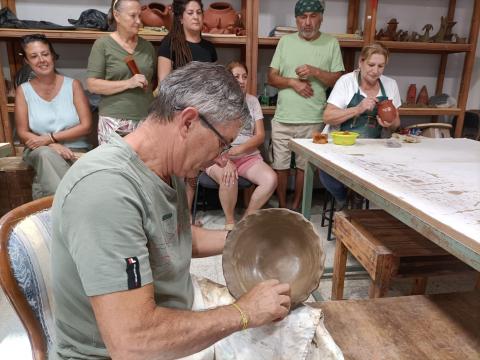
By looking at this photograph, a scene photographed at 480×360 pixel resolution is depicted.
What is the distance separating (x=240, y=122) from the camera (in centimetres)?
93

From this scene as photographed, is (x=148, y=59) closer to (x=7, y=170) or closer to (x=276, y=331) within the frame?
(x=7, y=170)

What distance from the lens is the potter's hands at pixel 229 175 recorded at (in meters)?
2.75

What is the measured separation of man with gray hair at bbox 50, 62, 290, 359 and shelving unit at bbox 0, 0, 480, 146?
2438mm

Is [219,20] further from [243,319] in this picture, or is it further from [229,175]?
[243,319]

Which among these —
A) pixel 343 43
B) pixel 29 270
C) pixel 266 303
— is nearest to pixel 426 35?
pixel 343 43

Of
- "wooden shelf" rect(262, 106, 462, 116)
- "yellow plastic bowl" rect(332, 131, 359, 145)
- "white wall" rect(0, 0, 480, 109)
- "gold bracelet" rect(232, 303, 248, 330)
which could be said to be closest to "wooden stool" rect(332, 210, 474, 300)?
"yellow plastic bowl" rect(332, 131, 359, 145)

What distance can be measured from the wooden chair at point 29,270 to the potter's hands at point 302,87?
236 centimetres

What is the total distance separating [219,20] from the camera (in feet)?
10.5

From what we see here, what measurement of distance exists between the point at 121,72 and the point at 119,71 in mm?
14

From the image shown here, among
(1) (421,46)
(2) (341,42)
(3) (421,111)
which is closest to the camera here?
(2) (341,42)

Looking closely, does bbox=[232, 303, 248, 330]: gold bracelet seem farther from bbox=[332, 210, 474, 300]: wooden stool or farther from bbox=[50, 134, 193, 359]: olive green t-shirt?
bbox=[332, 210, 474, 300]: wooden stool

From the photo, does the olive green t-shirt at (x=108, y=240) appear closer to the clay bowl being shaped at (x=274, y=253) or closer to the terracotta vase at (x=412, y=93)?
the clay bowl being shaped at (x=274, y=253)

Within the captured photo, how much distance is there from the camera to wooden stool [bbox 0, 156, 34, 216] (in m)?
2.75

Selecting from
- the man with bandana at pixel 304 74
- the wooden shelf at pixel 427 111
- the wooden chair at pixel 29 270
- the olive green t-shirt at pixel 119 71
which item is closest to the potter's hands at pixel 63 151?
the olive green t-shirt at pixel 119 71
